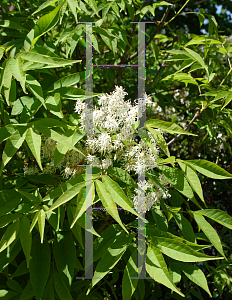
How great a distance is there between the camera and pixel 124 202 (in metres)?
0.90

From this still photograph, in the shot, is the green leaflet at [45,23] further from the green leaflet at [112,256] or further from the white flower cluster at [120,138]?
the green leaflet at [112,256]

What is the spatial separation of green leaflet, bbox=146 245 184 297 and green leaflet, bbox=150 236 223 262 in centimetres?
3

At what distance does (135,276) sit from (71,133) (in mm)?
639

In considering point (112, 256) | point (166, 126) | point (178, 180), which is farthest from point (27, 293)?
point (166, 126)

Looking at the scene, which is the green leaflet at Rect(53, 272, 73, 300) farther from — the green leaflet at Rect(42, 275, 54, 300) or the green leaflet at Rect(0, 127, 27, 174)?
the green leaflet at Rect(0, 127, 27, 174)

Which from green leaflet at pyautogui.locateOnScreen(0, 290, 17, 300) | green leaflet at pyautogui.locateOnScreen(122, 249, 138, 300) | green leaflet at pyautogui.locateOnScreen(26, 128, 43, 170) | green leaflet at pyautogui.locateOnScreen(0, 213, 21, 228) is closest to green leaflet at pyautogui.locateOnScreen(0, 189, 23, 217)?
green leaflet at pyautogui.locateOnScreen(0, 213, 21, 228)

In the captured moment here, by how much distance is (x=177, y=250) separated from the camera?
1.03 meters

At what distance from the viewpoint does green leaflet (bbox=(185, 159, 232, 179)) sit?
106 cm

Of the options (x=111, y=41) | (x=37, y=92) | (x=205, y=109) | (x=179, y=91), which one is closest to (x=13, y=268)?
(x=37, y=92)

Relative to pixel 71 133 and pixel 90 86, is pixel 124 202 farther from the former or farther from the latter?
pixel 90 86

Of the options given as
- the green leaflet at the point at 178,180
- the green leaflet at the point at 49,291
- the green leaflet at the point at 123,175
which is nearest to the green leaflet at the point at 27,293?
the green leaflet at the point at 49,291

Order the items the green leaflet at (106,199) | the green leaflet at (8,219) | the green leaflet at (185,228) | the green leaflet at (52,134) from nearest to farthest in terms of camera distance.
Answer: the green leaflet at (106,199) → the green leaflet at (52,134) → the green leaflet at (8,219) → the green leaflet at (185,228)

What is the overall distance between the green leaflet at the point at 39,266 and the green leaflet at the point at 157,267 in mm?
446

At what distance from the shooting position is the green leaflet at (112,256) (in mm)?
997
